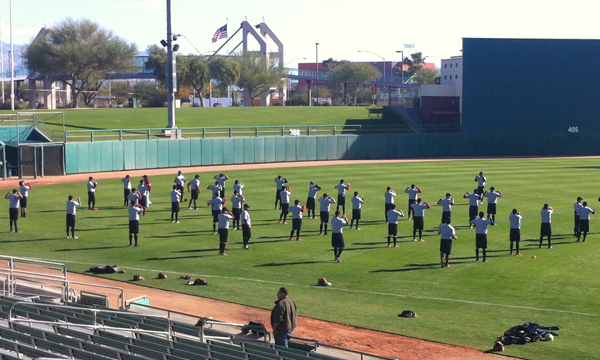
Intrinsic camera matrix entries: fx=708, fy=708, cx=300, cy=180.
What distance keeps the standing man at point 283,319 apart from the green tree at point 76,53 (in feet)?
261

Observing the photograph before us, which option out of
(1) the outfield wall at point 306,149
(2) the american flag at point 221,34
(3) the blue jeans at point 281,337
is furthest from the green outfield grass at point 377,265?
(2) the american flag at point 221,34

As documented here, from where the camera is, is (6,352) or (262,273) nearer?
(6,352)

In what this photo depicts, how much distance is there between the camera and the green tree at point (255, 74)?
10188cm

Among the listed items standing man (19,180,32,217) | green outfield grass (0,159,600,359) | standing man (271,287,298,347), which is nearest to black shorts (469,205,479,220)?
green outfield grass (0,159,600,359)

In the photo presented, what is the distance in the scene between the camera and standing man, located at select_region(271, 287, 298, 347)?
12681 mm

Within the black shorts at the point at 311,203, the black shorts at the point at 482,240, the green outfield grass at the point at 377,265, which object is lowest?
the green outfield grass at the point at 377,265

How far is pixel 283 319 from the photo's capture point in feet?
41.6

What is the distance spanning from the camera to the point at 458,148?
220 ft

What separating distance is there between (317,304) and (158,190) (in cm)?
2325

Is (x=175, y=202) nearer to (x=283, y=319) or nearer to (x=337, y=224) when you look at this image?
(x=337, y=224)

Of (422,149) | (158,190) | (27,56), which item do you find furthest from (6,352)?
(27,56)

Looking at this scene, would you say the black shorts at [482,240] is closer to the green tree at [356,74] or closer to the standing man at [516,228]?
the standing man at [516,228]

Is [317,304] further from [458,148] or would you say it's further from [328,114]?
[328,114]

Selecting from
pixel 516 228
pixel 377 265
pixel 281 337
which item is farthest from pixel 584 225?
pixel 281 337
